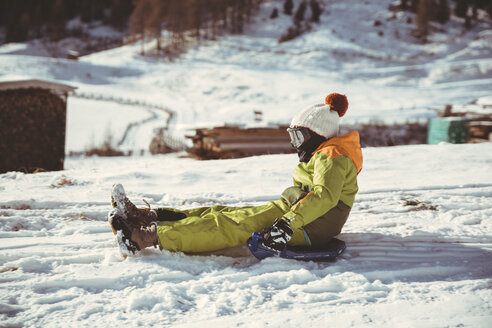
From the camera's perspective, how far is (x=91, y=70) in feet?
97.1

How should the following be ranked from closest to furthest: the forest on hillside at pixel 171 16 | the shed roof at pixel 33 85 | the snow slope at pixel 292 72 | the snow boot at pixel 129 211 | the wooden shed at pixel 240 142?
1. the snow boot at pixel 129 211
2. the shed roof at pixel 33 85
3. the wooden shed at pixel 240 142
4. the snow slope at pixel 292 72
5. the forest on hillside at pixel 171 16

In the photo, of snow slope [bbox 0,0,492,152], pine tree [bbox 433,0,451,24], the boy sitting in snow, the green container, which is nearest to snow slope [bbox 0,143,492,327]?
the boy sitting in snow

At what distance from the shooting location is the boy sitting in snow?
7.51 feet

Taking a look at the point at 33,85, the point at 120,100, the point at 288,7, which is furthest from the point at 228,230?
the point at 288,7

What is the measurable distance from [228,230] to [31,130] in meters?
5.67

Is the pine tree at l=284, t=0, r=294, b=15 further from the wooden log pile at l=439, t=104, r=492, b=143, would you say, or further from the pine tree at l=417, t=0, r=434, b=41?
the wooden log pile at l=439, t=104, r=492, b=143

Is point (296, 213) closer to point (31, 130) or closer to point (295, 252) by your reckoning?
point (295, 252)

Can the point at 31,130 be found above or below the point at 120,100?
below

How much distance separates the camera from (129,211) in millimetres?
2551

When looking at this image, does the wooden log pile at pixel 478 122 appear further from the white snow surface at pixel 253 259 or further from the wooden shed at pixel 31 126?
the wooden shed at pixel 31 126

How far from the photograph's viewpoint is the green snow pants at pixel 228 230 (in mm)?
2369

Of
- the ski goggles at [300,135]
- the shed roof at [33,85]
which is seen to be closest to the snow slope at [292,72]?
the shed roof at [33,85]

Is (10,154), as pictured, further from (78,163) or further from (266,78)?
(266,78)

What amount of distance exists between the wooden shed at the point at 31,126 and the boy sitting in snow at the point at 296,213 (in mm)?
4961
